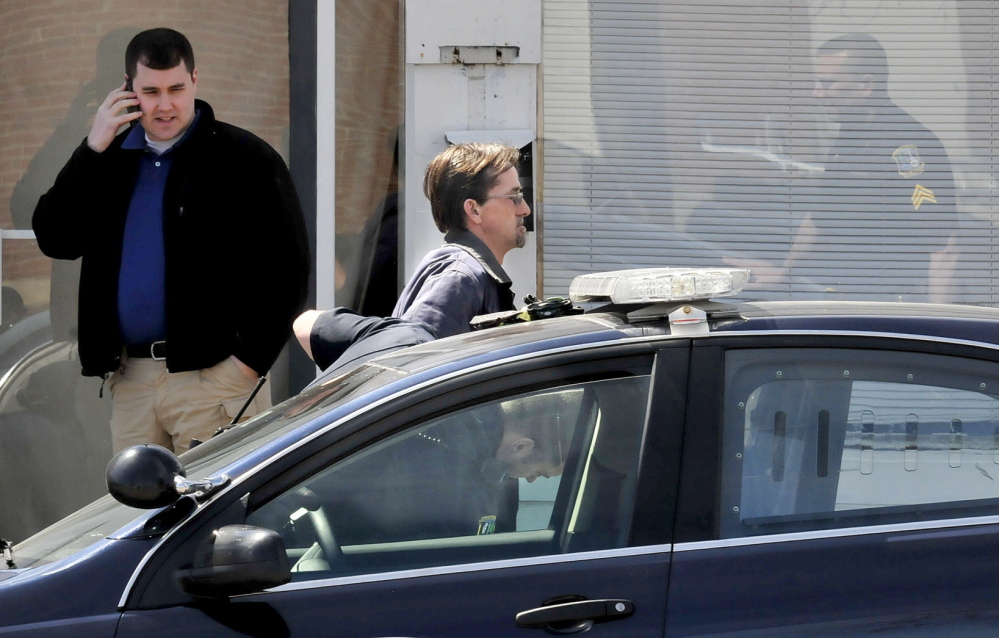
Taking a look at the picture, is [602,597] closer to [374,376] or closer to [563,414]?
[563,414]

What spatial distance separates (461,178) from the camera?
4090mm

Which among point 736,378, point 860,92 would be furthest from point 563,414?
point 860,92

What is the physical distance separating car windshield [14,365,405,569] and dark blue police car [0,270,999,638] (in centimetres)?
2

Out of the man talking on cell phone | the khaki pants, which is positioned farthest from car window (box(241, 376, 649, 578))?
the khaki pants

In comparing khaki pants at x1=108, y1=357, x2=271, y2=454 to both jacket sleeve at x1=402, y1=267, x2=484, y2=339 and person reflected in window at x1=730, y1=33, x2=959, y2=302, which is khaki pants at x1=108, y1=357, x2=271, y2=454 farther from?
person reflected in window at x1=730, y1=33, x2=959, y2=302

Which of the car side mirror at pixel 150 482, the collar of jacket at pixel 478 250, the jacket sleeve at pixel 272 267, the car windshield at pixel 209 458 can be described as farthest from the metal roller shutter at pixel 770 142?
the car side mirror at pixel 150 482

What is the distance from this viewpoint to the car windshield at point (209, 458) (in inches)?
90.8

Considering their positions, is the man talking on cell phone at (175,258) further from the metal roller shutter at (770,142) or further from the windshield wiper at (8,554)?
the windshield wiper at (8,554)

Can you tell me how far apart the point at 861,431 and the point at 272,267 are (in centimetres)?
349

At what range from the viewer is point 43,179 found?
598 centimetres

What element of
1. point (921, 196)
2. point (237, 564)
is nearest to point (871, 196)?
point (921, 196)

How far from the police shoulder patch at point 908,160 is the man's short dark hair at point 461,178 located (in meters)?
2.91

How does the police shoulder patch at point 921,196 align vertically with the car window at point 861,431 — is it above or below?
above

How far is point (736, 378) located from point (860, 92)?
4300mm
